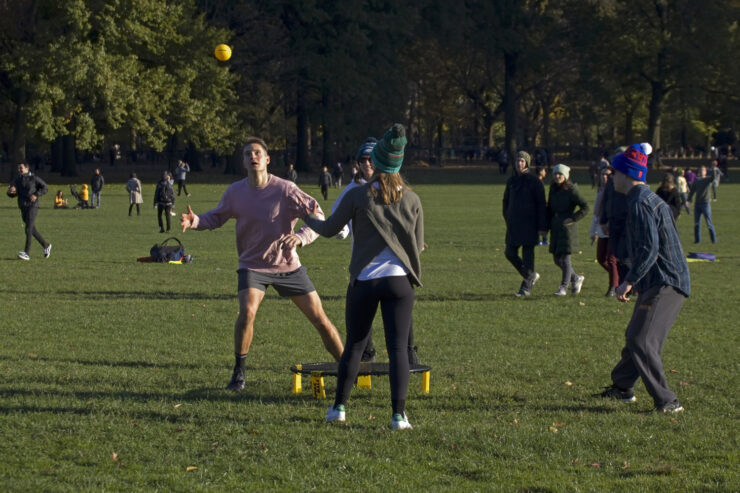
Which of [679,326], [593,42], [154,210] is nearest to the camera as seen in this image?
[679,326]

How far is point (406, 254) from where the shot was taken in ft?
→ 22.1

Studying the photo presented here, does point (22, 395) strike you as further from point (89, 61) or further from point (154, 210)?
point (89, 61)

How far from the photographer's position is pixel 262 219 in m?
8.05

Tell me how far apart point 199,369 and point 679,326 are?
5769 millimetres

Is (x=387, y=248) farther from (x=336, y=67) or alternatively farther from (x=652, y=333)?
(x=336, y=67)

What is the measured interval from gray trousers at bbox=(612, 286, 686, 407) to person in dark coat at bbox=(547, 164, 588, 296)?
6633 millimetres

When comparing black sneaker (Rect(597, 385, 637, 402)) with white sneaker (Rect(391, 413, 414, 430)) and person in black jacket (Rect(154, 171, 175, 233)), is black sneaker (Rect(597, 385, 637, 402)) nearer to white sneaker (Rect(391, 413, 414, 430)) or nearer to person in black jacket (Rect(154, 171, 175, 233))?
white sneaker (Rect(391, 413, 414, 430))

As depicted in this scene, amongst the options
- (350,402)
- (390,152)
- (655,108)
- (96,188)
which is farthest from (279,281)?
(655,108)

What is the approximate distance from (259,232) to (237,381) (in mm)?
1192

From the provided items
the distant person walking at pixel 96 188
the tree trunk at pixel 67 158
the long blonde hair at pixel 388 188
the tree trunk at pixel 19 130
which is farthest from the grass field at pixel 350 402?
the tree trunk at pixel 67 158

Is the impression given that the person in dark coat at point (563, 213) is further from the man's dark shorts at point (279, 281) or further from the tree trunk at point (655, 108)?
the tree trunk at point (655, 108)

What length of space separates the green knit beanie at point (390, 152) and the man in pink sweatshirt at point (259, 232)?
4.63 ft

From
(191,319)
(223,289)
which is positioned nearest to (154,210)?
(223,289)

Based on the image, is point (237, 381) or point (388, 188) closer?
point (388, 188)
